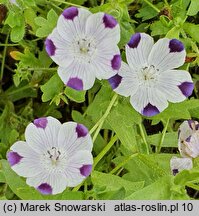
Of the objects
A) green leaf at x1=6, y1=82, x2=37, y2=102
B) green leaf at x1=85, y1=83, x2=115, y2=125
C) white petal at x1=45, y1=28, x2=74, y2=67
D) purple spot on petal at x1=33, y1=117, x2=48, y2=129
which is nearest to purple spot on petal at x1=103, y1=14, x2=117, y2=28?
white petal at x1=45, y1=28, x2=74, y2=67

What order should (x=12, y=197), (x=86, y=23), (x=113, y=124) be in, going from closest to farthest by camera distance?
(x=86, y=23) < (x=113, y=124) < (x=12, y=197)

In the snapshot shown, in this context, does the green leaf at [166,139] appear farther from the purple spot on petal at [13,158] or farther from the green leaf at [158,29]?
the purple spot on petal at [13,158]

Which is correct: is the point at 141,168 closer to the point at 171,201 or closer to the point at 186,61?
the point at 171,201

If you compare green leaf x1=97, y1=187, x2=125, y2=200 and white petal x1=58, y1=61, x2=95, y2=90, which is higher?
white petal x1=58, y1=61, x2=95, y2=90

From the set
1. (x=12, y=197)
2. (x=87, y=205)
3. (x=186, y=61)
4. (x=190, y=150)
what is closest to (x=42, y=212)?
(x=87, y=205)

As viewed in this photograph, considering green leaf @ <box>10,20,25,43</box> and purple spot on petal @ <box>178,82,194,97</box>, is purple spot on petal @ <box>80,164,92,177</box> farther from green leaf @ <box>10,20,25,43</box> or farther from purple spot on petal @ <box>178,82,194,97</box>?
green leaf @ <box>10,20,25,43</box>

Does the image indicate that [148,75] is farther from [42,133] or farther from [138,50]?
[42,133]

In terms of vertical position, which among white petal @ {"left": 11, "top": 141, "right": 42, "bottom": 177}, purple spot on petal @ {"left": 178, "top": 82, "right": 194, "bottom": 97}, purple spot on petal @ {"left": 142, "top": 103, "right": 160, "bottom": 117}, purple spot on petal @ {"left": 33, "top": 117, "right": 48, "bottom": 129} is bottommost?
white petal @ {"left": 11, "top": 141, "right": 42, "bottom": 177}

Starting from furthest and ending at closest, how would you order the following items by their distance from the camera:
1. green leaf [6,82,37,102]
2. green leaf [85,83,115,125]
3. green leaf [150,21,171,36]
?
1. green leaf [6,82,37,102]
2. green leaf [150,21,171,36]
3. green leaf [85,83,115,125]
